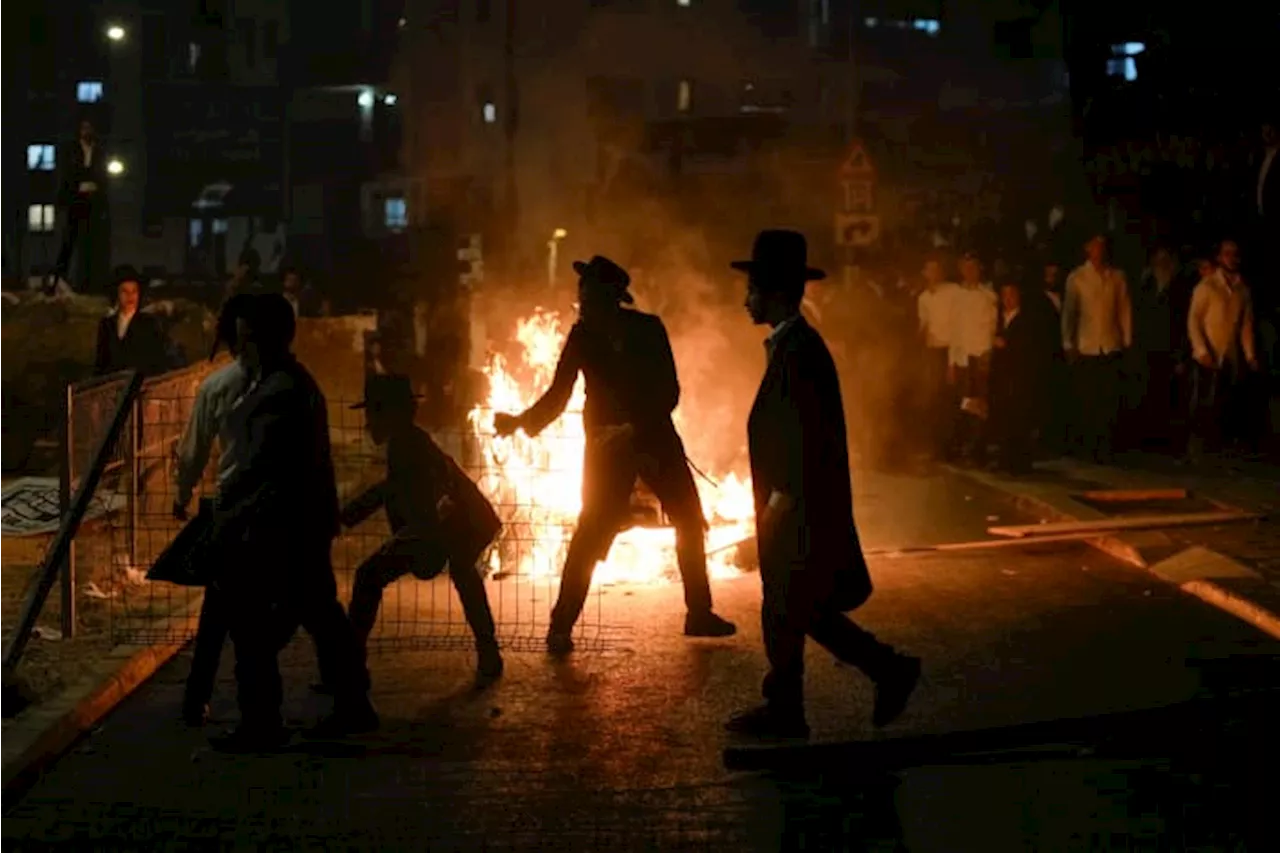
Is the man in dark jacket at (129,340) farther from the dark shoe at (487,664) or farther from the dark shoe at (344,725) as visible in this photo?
the dark shoe at (344,725)

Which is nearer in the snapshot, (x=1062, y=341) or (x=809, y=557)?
(x=809, y=557)

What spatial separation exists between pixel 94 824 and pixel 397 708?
70.8 inches

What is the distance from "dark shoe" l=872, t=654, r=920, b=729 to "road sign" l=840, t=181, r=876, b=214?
10.9 metres

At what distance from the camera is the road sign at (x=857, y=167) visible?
57.3 ft

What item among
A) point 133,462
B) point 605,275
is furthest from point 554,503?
point 605,275

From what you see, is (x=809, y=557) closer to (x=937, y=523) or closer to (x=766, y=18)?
(x=937, y=523)

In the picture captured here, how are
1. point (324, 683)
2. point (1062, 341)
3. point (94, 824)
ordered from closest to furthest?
point (94, 824) < point (324, 683) < point (1062, 341)

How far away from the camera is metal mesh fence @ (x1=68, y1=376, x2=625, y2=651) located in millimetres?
9266

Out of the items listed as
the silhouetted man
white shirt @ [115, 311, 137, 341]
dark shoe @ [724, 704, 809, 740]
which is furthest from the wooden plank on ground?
the silhouetted man

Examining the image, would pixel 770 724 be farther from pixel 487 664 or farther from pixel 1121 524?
pixel 1121 524

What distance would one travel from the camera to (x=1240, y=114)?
20828 millimetres

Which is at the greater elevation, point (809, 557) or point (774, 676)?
point (809, 557)

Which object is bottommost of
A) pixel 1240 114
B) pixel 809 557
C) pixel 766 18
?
pixel 809 557

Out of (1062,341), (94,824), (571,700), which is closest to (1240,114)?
(1062,341)
